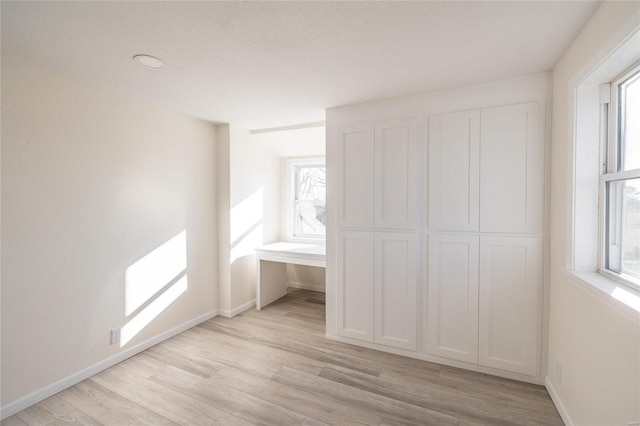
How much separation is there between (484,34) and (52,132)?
2.85 meters

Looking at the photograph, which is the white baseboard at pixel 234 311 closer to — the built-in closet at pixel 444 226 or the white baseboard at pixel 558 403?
the built-in closet at pixel 444 226

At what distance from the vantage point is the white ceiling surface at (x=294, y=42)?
132cm

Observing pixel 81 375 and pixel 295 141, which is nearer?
pixel 81 375

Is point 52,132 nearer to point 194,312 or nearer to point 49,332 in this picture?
point 49,332

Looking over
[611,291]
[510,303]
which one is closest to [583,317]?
[611,291]

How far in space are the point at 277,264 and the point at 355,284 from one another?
1572 millimetres

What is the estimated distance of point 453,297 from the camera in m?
2.24

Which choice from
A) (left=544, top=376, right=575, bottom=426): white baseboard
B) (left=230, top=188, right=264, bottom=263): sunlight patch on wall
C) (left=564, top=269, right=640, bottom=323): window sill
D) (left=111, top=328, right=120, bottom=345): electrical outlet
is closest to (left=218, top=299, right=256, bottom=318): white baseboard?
(left=230, top=188, right=264, bottom=263): sunlight patch on wall

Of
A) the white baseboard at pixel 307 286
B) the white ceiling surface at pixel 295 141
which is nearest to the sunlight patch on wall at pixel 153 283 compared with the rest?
the white ceiling surface at pixel 295 141

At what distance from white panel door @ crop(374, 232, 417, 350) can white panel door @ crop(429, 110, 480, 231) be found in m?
0.33

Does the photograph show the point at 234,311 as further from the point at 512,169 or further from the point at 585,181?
the point at 585,181

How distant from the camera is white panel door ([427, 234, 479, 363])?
2.18m

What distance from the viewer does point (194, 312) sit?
3.05 meters

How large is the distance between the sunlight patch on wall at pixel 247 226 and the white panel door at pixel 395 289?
1760 millimetres
